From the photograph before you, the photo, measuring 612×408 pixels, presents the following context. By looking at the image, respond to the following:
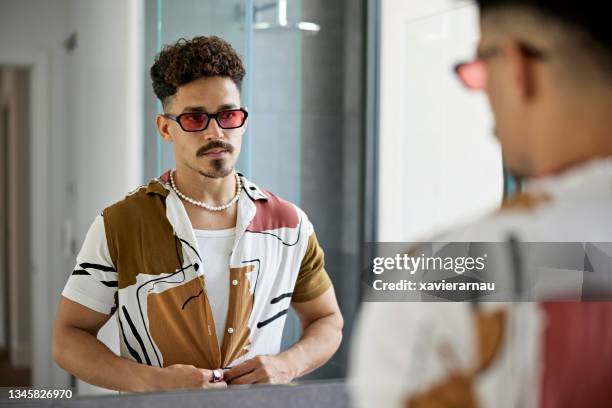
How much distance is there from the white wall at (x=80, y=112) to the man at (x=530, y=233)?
1.00 meters

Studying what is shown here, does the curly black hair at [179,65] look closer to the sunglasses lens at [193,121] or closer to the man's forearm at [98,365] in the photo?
the sunglasses lens at [193,121]

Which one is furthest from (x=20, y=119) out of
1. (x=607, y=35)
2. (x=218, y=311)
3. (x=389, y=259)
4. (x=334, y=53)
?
(x=607, y=35)

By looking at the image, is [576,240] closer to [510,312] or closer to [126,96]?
[510,312]

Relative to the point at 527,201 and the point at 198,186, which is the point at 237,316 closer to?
the point at 198,186

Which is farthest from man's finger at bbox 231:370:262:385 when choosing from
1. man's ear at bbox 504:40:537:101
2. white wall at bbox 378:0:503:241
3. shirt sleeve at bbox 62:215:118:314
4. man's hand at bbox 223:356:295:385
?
man's ear at bbox 504:40:537:101

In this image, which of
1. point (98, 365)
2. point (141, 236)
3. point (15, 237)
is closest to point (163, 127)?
point (141, 236)

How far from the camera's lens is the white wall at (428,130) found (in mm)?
1569

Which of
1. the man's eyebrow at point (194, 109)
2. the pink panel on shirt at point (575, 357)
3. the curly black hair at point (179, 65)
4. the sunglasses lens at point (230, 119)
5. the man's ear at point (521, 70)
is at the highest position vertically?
the curly black hair at point (179, 65)

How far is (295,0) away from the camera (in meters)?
1.57

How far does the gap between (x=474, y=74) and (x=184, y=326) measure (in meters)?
0.92

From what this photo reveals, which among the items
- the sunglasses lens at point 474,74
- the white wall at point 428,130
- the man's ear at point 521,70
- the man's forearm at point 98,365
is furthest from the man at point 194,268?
the man's ear at point 521,70

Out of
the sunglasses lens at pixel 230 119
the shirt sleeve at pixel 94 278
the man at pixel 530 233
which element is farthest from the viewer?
the sunglasses lens at pixel 230 119

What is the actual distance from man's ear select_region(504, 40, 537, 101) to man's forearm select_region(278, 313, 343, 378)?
3.40 ft

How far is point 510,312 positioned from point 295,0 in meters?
1.21
